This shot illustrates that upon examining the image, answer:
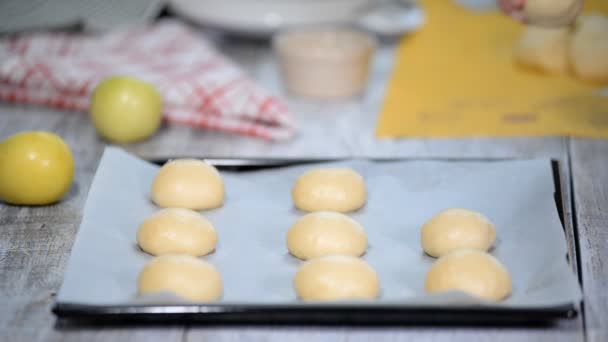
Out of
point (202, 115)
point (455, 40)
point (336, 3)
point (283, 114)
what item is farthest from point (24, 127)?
point (455, 40)

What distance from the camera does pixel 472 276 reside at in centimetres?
110

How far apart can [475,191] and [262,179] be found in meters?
0.39

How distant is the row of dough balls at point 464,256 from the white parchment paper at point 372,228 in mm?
28

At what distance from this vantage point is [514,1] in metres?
1.78

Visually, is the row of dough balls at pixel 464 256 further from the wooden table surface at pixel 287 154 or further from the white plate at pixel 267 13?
the white plate at pixel 267 13

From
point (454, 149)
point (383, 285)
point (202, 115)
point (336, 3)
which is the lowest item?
point (383, 285)

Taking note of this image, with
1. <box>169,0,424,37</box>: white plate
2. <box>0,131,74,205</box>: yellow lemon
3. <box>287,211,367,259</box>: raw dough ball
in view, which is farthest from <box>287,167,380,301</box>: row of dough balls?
<box>169,0,424,37</box>: white plate

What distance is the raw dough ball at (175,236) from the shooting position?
1.23 m

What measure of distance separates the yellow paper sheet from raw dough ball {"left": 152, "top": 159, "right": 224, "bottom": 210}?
1.80 feet

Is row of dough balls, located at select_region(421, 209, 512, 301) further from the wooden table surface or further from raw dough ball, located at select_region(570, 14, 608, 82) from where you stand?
raw dough ball, located at select_region(570, 14, 608, 82)

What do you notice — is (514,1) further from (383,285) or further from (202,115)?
(383,285)

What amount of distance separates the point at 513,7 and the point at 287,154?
1.97 feet

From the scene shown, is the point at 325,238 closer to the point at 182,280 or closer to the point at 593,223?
the point at 182,280

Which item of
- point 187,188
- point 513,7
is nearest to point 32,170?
point 187,188
